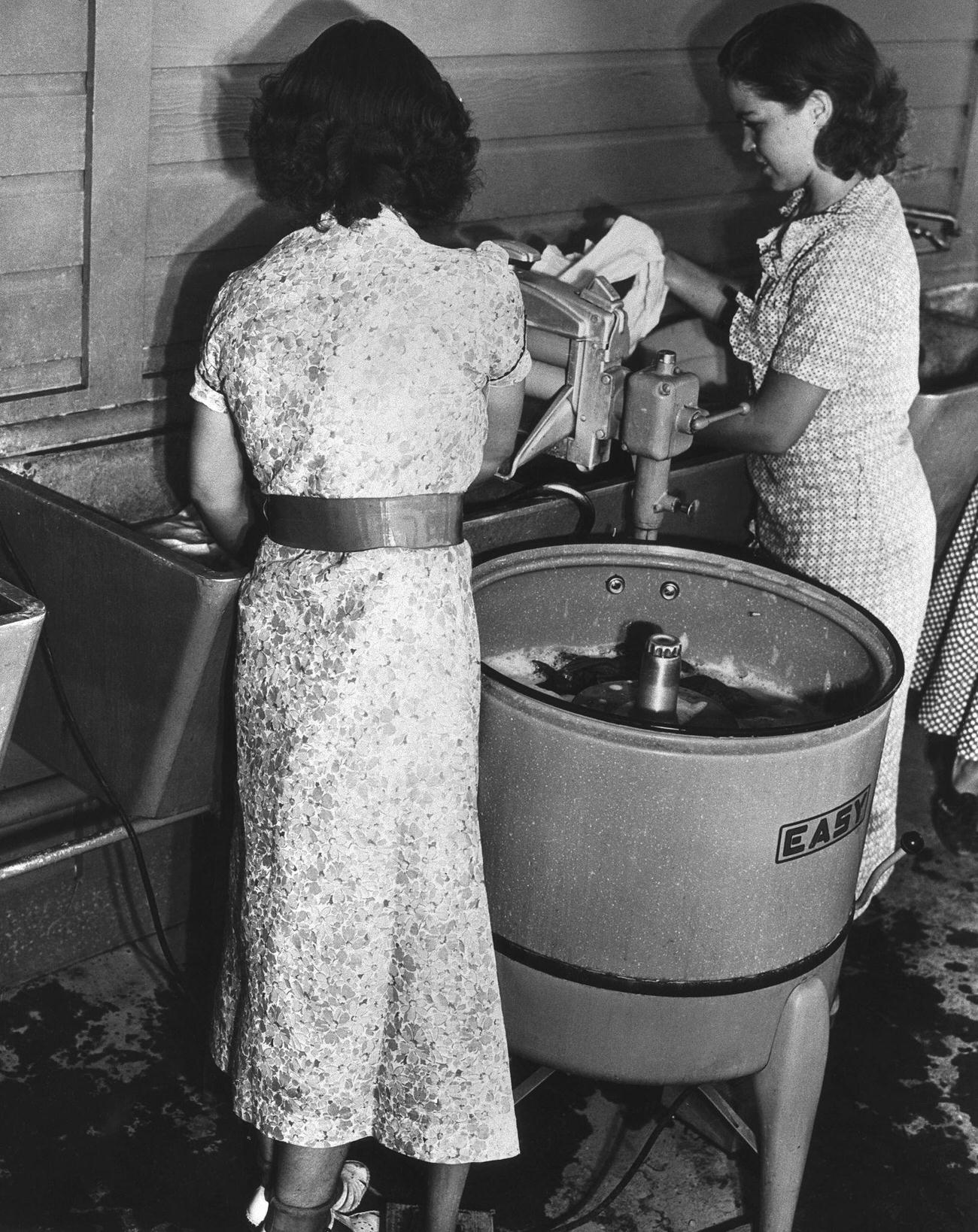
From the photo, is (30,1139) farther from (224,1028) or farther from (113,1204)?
(224,1028)

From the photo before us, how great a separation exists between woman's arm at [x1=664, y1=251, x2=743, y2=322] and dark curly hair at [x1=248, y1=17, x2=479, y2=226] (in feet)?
4.07

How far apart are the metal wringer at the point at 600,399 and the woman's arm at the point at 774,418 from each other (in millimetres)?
43

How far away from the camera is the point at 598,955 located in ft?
6.91

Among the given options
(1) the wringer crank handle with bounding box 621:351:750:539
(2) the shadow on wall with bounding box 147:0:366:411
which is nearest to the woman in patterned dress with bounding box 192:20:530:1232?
(1) the wringer crank handle with bounding box 621:351:750:539

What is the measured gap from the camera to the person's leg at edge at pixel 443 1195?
2.21 m

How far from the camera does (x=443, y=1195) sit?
7.32 feet

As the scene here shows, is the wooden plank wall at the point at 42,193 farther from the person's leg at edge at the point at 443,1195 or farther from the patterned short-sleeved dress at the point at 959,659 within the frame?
the patterned short-sleeved dress at the point at 959,659

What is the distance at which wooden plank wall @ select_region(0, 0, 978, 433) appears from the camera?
8.09 feet

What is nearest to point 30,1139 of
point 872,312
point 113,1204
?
point 113,1204

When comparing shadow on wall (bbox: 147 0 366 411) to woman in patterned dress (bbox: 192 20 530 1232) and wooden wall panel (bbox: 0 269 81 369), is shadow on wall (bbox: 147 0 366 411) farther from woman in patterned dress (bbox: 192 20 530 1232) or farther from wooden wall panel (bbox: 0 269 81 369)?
woman in patterned dress (bbox: 192 20 530 1232)

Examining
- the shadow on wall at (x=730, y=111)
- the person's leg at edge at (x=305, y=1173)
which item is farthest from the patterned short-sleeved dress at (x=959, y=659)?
the person's leg at edge at (x=305, y=1173)

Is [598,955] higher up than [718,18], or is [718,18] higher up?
[718,18]

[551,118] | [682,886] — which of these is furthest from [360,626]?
[551,118]

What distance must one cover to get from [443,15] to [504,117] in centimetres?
27
